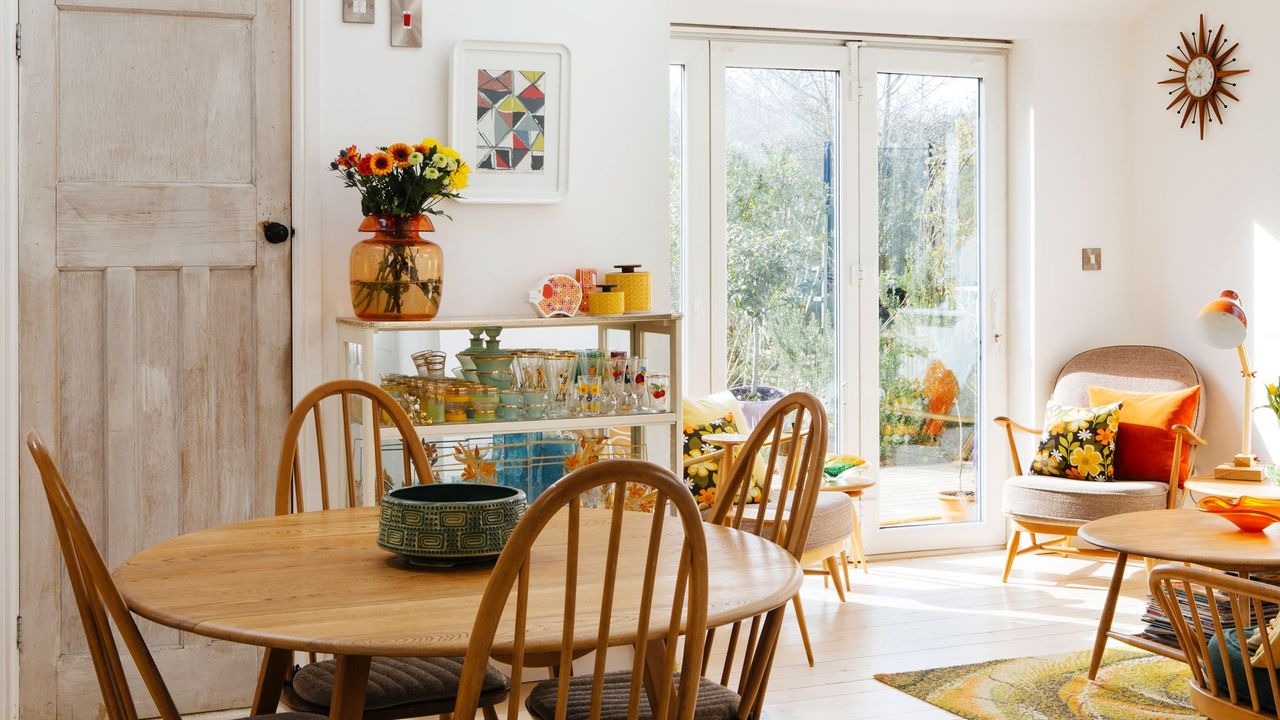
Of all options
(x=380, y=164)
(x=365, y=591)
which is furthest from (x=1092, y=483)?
(x=365, y=591)

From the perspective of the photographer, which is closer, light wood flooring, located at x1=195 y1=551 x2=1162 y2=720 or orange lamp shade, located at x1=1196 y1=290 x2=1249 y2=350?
light wood flooring, located at x1=195 y1=551 x2=1162 y2=720

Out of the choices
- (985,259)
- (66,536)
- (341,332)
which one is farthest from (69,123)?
(985,259)

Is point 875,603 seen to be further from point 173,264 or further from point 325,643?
point 325,643

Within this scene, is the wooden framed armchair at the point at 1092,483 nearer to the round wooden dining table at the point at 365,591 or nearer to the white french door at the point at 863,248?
the white french door at the point at 863,248

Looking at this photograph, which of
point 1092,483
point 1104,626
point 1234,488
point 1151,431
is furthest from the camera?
point 1151,431

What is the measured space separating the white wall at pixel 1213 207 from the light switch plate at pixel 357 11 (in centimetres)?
356

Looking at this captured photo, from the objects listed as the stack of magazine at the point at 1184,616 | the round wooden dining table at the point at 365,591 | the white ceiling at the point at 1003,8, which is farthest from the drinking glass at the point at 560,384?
the white ceiling at the point at 1003,8

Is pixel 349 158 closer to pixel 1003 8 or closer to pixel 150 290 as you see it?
pixel 150 290

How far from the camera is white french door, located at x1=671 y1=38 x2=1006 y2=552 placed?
512cm

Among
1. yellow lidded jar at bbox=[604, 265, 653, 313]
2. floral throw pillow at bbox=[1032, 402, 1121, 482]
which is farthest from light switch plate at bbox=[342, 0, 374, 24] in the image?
floral throw pillow at bbox=[1032, 402, 1121, 482]

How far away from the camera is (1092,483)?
15.9 feet

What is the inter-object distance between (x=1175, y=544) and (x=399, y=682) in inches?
91.5

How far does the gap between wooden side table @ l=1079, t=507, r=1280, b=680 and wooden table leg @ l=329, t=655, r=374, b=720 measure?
2.23 metres

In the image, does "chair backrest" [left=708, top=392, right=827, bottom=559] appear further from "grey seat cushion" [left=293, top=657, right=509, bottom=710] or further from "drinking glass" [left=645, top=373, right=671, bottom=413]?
"drinking glass" [left=645, top=373, right=671, bottom=413]
